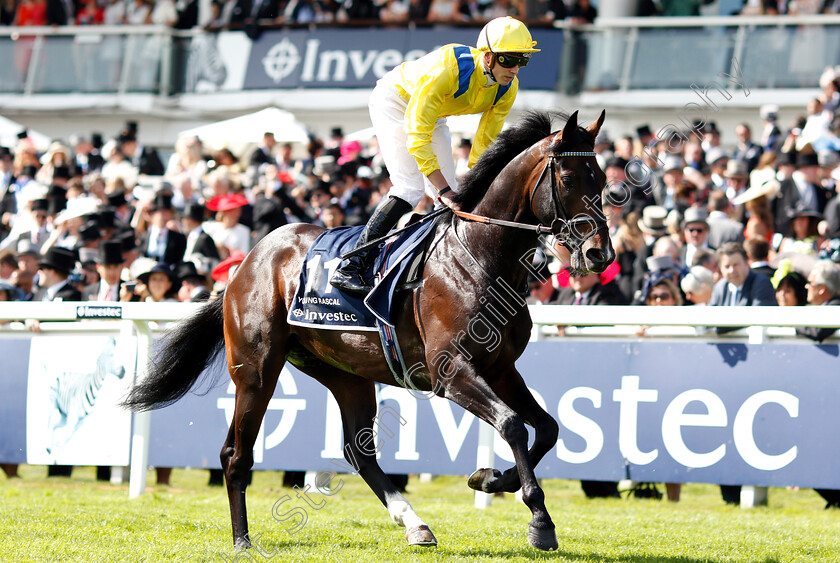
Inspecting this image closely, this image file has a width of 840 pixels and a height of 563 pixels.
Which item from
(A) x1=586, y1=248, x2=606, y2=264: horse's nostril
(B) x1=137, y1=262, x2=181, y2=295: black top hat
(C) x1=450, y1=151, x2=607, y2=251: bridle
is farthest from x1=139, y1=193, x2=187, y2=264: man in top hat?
(A) x1=586, y1=248, x2=606, y2=264: horse's nostril

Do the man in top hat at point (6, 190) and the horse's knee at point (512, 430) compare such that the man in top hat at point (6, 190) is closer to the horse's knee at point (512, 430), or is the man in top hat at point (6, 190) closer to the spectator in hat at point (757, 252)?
the spectator in hat at point (757, 252)

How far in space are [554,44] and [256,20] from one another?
524cm

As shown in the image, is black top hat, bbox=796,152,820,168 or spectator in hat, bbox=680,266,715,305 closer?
spectator in hat, bbox=680,266,715,305

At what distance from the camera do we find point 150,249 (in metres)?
11.1

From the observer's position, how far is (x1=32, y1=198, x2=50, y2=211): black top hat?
1277 centimetres

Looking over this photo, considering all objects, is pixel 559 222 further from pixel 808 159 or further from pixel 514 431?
pixel 808 159

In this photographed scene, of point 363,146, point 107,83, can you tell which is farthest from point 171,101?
point 363,146

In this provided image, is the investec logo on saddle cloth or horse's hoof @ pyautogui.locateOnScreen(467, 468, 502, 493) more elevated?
the investec logo on saddle cloth

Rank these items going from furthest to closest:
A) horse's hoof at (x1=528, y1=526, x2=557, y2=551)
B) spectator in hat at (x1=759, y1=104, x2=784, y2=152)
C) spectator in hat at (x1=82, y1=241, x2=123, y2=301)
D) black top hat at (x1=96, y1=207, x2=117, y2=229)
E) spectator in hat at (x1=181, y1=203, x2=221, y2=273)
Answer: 1. spectator in hat at (x1=759, y1=104, x2=784, y2=152)
2. black top hat at (x1=96, y1=207, x2=117, y2=229)
3. spectator in hat at (x1=181, y1=203, x2=221, y2=273)
4. spectator in hat at (x1=82, y1=241, x2=123, y2=301)
5. horse's hoof at (x1=528, y1=526, x2=557, y2=551)

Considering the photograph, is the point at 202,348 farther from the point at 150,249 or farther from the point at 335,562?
the point at 150,249

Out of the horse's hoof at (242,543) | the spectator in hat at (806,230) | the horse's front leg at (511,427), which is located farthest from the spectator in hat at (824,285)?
the horse's hoof at (242,543)

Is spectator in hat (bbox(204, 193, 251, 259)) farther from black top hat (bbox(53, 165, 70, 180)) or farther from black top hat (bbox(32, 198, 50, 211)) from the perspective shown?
black top hat (bbox(53, 165, 70, 180))

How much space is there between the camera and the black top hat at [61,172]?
13930 millimetres

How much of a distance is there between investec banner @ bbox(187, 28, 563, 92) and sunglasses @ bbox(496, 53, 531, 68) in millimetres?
12965
